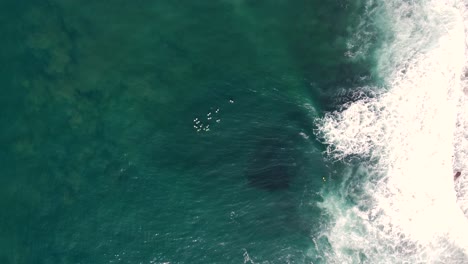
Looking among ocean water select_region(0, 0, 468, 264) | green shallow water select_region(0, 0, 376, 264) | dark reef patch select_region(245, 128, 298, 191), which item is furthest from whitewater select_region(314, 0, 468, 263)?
dark reef patch select_region(245, 128, 298, 191)

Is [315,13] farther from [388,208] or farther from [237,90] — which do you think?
[388,208]

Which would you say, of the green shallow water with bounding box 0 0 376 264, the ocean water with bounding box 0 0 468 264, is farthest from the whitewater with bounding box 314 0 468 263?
the green shallow water with bounding box 0 0 376 264

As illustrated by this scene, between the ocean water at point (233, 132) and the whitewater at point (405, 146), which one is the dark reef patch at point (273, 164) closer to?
the ocean water at point (233, 132)

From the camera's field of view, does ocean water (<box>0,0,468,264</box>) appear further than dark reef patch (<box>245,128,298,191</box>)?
No

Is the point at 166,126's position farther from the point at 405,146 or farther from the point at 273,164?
the point at 405,146

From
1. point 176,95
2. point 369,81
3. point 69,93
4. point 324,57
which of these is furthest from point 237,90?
point 69,93

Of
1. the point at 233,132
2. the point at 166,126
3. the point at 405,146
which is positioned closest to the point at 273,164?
the point at 233,132

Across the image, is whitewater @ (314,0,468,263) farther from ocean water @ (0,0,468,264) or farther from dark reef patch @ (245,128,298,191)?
dark reef patch @ (245,128,298,191)
